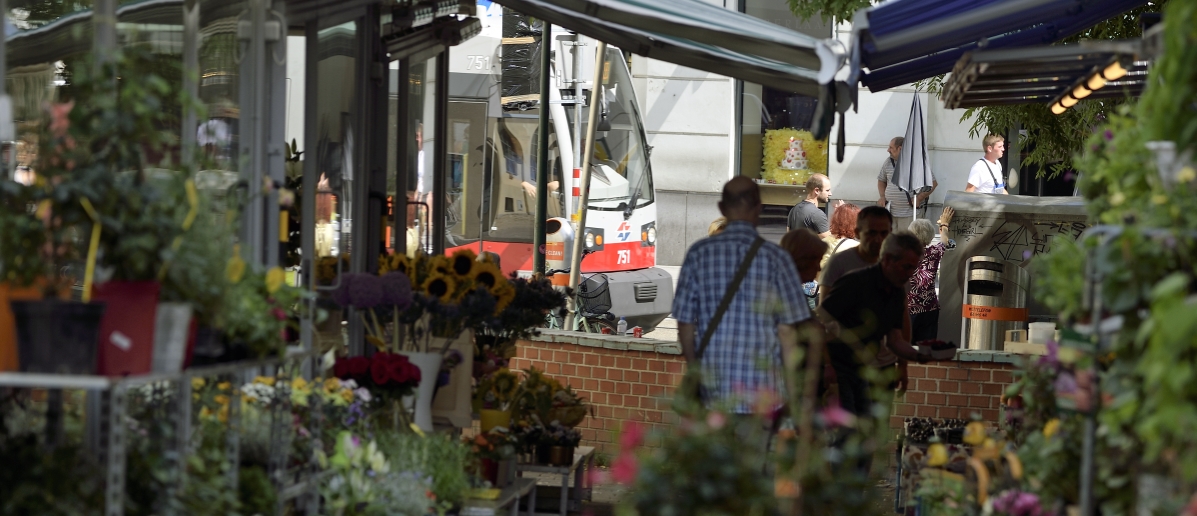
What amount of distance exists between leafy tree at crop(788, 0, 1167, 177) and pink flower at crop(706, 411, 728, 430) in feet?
16.6

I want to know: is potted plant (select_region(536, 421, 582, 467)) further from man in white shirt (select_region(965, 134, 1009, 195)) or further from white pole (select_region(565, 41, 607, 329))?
man in white shirt (select_region(965, 134, 1009, 195))

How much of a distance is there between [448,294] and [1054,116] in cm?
484

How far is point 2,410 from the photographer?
149 inches

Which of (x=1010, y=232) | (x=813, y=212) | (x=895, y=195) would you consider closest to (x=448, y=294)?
(x=813, y=212)

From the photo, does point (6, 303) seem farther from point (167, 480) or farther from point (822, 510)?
point (822, 510)

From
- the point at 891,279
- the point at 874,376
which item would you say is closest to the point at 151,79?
the point at 874,376

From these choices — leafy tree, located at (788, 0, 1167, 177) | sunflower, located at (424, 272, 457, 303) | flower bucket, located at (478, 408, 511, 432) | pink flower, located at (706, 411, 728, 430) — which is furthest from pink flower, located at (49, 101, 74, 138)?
leafy tree, located at (788, 0, 1167, 177)

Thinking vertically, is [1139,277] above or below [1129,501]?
above

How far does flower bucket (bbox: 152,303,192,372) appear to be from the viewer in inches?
139

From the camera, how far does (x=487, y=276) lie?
6.60m

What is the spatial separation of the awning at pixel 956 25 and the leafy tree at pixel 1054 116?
112 cm

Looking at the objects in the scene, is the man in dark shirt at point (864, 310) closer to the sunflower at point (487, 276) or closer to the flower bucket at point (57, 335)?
the sunflower at point (487, 276)

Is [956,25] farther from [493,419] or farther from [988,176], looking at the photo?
[988,176]

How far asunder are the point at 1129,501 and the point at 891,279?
3542 millimetres
